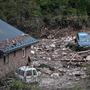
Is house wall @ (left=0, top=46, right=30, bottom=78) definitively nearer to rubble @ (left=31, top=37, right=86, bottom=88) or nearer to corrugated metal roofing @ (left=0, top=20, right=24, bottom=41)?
corrugated metal roofing @ (left=0, top=20, right=24, bottom=41)

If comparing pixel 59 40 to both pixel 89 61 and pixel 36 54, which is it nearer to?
pixel 36 54

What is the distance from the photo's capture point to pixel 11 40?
38.1 metres

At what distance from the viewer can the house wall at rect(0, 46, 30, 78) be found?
3647 cm

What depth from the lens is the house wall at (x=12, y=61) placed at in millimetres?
36469

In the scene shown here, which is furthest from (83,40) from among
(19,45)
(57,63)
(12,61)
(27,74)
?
(27,74)

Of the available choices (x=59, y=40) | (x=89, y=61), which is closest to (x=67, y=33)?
(x=59, y=40)

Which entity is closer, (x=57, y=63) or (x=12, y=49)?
(x=12, y=49)

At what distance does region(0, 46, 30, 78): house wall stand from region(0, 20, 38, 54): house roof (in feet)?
1.98

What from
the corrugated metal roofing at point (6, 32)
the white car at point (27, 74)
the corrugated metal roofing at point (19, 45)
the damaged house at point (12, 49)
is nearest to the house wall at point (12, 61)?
the damaged house at point (12, 49)

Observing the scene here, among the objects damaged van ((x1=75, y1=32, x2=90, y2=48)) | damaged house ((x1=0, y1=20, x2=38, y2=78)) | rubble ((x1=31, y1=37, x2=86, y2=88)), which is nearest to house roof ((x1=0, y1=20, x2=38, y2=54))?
damaged house ((x1=0, y1=20, x2=38, y2=78))

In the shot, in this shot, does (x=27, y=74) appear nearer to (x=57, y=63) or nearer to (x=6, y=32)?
(x=6, y=32)

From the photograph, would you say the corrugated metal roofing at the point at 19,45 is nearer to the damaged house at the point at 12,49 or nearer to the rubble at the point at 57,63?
the damaged house at the point at 12,49

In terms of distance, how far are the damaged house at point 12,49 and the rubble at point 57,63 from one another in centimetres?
185

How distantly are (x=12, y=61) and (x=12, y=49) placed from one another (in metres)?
1.37
